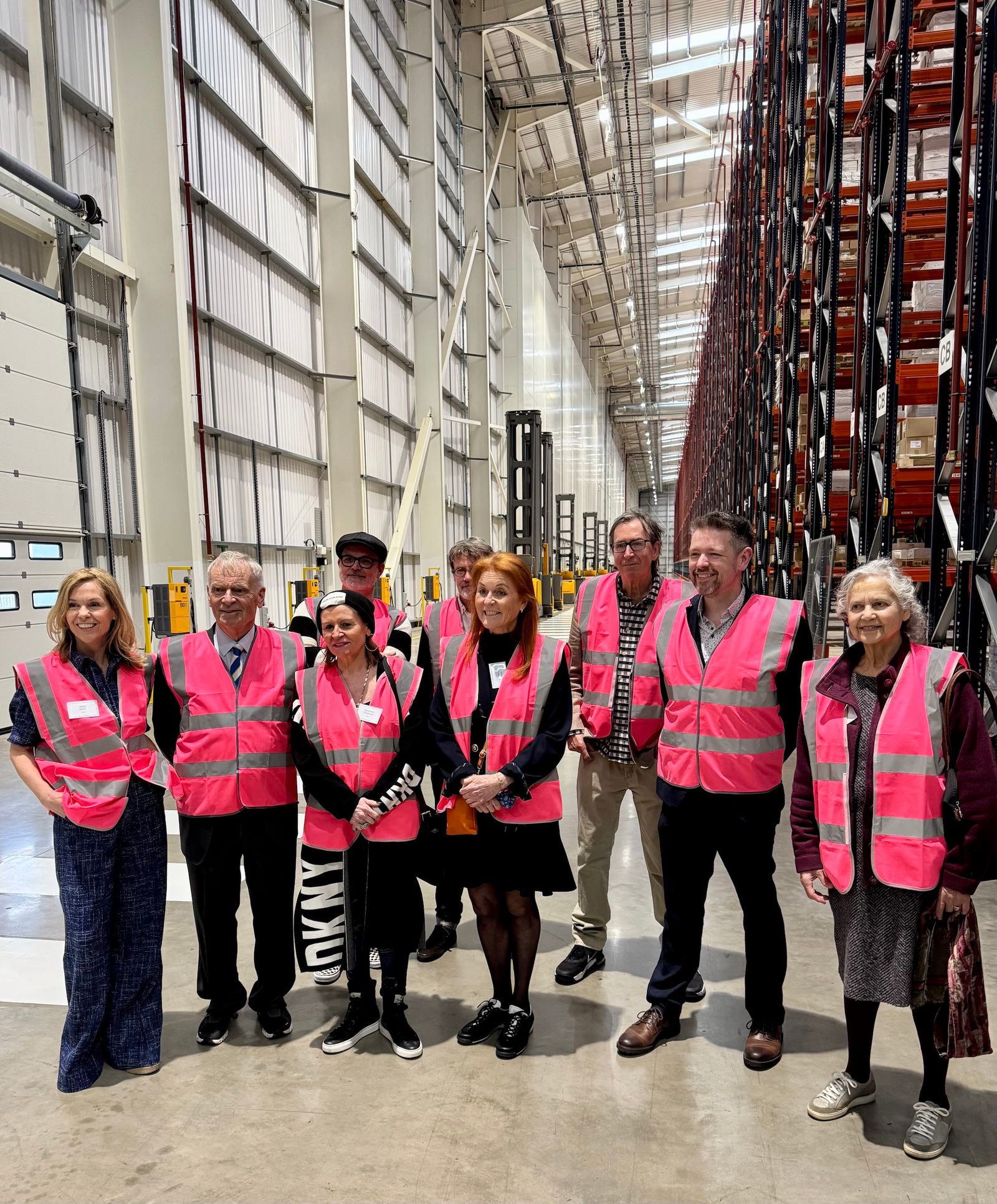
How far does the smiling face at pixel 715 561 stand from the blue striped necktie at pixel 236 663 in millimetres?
1637

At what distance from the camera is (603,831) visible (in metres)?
3.80

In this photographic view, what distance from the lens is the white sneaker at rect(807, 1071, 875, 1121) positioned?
273 centimetres

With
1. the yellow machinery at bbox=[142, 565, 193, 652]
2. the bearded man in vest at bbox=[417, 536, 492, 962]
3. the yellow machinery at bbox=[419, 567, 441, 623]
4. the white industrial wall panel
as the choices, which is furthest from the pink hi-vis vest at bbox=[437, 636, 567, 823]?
the yellow machinery at bbox=[419, 567, 441, 623]

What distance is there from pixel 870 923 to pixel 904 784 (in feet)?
1.44

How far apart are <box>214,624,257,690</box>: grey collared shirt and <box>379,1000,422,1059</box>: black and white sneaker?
1325mm

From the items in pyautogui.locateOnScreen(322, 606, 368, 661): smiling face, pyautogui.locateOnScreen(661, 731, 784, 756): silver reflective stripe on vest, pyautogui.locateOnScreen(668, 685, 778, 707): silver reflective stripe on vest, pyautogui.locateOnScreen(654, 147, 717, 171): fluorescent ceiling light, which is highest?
pyautogui.locateOnScreen(654, 147, 717, 171): fluorescent ceiling light

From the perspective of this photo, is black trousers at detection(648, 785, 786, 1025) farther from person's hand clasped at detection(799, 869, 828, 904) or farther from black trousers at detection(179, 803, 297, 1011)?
black trousers at detection(179, 803, 297, 1011)

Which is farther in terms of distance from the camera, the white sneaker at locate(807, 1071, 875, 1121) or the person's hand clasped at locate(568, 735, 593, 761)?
the person's hand clasped at locate(568, 735, 593, 761)

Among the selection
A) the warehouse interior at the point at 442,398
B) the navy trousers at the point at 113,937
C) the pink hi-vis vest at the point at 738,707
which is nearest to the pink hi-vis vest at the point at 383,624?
the navy trousers at the point at 113,937

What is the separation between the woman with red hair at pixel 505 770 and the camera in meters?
3.13

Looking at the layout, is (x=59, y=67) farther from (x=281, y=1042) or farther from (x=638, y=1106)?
(x=638, y=1106)

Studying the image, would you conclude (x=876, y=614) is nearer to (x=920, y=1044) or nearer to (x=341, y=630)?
(x=920, y=1044)

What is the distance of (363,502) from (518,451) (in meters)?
11.0

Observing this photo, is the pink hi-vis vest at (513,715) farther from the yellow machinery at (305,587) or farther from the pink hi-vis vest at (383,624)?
the yellow machinery at (305,587)
